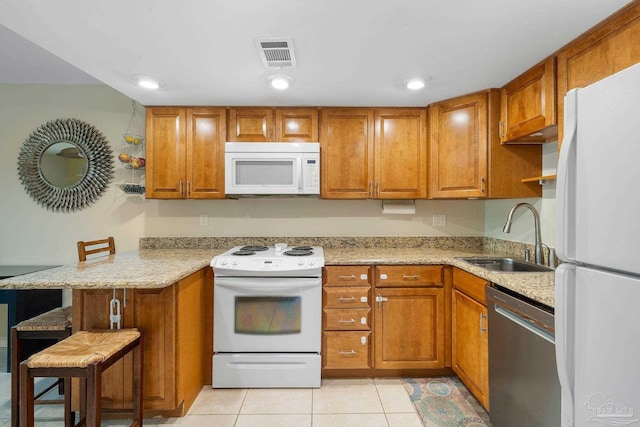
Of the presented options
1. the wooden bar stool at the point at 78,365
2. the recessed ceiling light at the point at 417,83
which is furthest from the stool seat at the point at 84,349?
the recessed ceiling light at the point at 417,83

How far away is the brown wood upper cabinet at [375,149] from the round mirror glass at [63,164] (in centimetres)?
221

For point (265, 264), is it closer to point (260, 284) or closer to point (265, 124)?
point (260, 284)

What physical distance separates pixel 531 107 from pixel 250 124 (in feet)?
6.56

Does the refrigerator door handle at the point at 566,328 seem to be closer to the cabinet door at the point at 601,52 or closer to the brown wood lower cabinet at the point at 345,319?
the cabinet door at the point at 601,52

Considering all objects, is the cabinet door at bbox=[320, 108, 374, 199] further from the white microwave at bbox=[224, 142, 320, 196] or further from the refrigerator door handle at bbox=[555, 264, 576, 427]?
the refrigerator door handle at bbox=[555, 264, 576, 427]

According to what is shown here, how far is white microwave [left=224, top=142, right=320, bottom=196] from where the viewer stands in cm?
234

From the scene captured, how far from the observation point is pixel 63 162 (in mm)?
2709

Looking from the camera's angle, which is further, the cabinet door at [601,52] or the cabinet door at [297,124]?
the cabinet door at [297,124]

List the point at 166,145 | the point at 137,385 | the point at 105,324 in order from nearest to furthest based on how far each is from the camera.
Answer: the point at 137,385 → the point at 105,324 → the point at 166,145

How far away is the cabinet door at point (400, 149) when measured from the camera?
251 cm

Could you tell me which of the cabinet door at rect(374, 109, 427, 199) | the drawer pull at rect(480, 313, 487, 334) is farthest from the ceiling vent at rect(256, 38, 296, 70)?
the drawer pull at rect(480, 313, 487, 334)

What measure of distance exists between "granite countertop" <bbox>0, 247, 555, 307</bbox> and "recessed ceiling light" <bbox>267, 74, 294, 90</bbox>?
4.14 feet

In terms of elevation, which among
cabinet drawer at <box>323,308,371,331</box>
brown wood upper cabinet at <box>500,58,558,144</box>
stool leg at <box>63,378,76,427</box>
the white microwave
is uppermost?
brown wood upper cabinet at <box>500,58,558,144</box>

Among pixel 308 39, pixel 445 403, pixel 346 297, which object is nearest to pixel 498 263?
pixel 445 403
